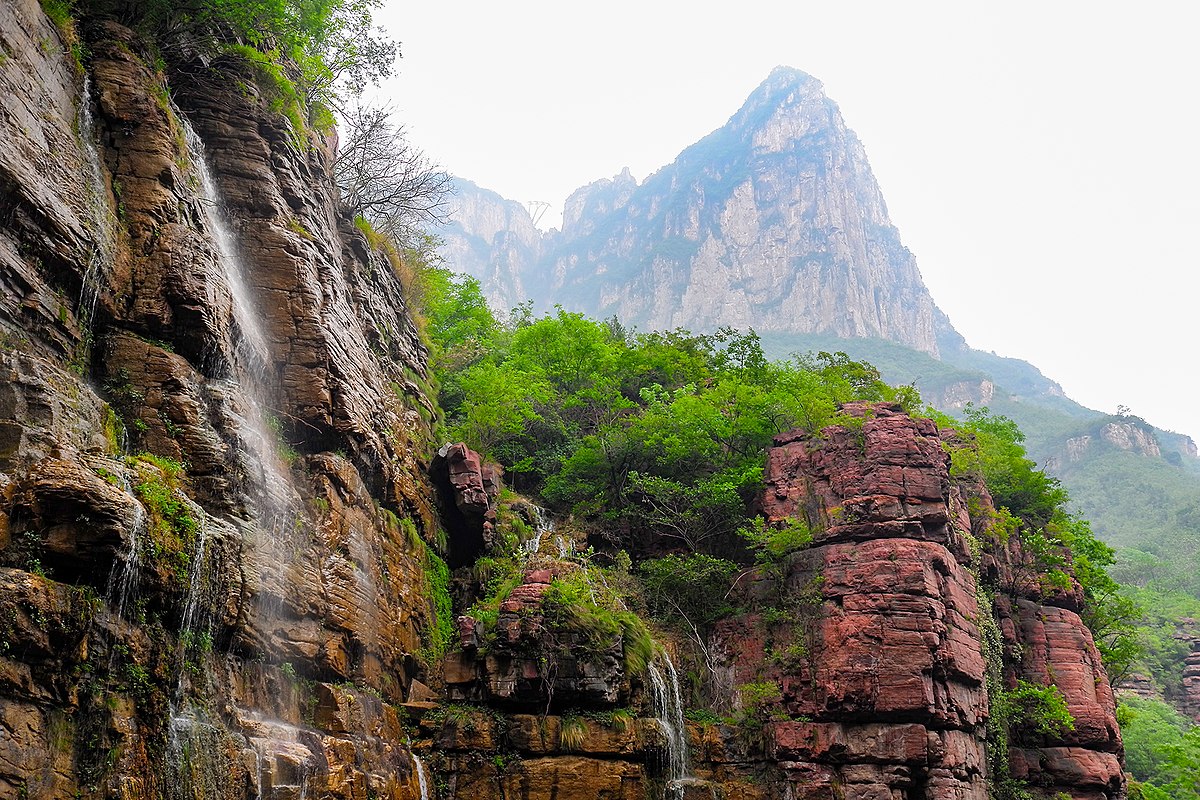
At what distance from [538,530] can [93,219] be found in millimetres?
14853

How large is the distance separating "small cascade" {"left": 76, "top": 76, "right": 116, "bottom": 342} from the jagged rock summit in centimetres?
11490

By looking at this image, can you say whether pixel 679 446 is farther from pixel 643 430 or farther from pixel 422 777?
pixel 422 777

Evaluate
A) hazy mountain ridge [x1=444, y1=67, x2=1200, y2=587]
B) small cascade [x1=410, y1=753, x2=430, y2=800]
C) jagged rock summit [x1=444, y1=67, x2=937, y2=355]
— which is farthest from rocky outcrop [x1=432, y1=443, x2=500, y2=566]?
jagged rock summit [x1=444, y1=67, x2=937, y2=355]

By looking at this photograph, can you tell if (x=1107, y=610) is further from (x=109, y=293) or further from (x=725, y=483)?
(x=109, y=293)

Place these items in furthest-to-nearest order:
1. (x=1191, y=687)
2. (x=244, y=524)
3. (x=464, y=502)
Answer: (x=1191, y=687) → (x=464, y=502) → (x=244, y=524)

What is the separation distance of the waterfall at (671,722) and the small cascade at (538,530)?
4734 millimetres

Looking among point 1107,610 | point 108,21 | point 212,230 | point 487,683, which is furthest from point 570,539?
point 1107,610

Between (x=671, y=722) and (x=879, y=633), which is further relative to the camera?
(x=879, y=633)

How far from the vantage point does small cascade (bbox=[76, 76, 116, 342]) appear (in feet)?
44.5

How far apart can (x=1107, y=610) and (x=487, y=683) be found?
2625 cm

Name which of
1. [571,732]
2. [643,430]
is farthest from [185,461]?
[643,430]

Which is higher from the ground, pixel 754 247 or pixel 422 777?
pixel 754 247

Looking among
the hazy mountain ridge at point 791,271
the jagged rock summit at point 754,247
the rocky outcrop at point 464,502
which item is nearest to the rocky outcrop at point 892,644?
the rocky outcrop at point 464,502

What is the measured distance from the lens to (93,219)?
14.1m
